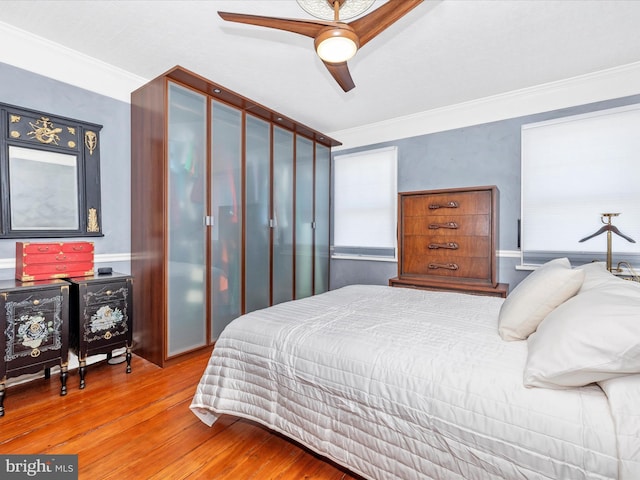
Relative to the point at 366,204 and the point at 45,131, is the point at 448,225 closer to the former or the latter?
the point at 366,204

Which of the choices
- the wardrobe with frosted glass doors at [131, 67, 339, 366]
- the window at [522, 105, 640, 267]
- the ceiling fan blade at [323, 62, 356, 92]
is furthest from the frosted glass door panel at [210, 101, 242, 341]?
the window at [522, 105, 640, 267]

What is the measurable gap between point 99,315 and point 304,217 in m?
2.45

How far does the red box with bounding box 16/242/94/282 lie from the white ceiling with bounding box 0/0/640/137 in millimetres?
1584

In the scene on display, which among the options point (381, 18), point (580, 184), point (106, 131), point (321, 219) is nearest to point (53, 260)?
point (106, 131)

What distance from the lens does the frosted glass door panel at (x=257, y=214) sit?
3.39m

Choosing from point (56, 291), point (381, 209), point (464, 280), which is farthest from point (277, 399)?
point (381, 209)

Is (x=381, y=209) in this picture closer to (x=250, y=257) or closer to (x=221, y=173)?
(x=250, y=257)

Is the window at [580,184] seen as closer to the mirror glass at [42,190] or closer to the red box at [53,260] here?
the red box at [53,260]

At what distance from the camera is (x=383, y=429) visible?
1199mm

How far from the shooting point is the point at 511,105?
3.37 meters

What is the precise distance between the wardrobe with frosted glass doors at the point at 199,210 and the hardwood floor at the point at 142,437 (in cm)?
59

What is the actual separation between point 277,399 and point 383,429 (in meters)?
0.53

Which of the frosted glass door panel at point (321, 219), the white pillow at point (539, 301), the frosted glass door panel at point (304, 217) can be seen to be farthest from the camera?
the frosted glass door panel at point (321, 219)

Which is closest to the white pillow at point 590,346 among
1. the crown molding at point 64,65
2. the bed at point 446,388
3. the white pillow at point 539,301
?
the bed at point 446,388
